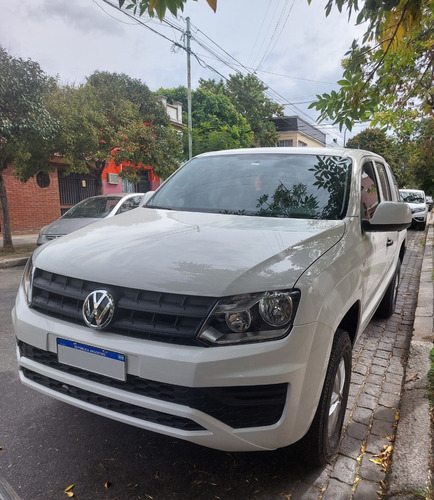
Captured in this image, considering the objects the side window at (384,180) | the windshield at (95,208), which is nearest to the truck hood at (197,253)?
the side window at (384,180)

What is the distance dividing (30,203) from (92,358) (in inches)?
567

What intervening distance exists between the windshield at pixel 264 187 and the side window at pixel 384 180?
892 mm

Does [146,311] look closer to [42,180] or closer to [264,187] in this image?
[264,187]

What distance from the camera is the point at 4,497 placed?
157cm

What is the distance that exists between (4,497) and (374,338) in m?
Answer: 3.54

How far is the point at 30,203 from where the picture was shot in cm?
1455

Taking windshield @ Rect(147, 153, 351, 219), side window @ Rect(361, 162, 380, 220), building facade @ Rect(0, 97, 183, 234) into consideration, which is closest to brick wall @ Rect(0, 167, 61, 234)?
building facade @ Rect(0, 97, 183, 234)

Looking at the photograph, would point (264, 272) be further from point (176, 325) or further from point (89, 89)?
point (89, 89)

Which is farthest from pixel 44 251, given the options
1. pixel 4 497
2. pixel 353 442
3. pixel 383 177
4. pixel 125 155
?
pixel 125 155

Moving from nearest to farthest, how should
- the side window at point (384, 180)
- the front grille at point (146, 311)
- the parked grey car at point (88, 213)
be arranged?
the front grille at point (146, 311) → the side window at point (384, 180) → the parked grey car at point (88, 213)

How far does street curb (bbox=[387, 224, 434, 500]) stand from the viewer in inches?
77.5

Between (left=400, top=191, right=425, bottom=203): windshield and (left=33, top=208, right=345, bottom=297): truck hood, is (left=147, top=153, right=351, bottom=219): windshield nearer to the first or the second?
(left=33, top=208, right=345, bottom=297): truck hood

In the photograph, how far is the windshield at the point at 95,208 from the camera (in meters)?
8.47

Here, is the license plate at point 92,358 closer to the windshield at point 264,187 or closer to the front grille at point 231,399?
the front grille at point 231,399
